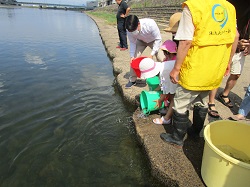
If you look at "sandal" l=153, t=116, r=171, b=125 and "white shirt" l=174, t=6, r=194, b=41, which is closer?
"white shirt" l=174, t=6, r=194, b=41

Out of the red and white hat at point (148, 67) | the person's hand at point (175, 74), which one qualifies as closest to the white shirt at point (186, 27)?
the person's hand at point (175, 74)

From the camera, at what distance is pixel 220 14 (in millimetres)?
2182

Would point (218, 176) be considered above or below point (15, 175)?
above

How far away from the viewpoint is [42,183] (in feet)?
8.81

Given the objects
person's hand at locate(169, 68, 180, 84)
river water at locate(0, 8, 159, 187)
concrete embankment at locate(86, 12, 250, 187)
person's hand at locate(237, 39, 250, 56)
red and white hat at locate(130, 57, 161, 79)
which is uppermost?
person's hand at locate(237, 39, 250, 56)

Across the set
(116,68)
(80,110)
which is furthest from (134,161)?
(116,68)

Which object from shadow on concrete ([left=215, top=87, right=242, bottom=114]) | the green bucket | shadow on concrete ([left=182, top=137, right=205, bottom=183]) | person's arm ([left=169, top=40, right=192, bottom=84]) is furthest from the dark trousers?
person's arm ([left=169, top=40, right=192, bottom=84])

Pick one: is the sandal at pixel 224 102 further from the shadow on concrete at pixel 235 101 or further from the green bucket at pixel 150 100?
the green bucket at pixel 150 100

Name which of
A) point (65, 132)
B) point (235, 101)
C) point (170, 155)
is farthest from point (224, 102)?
point (65, 132)

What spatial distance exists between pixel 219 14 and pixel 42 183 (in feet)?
8.96

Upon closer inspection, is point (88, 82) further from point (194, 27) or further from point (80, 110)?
point (194, 27)

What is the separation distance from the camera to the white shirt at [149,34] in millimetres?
4113

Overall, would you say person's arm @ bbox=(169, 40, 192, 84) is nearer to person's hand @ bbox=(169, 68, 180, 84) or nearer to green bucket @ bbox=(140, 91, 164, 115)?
person's hand @ bbox=(169, 68, 180, 84)

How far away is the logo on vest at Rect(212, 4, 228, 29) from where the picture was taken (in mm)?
2146
